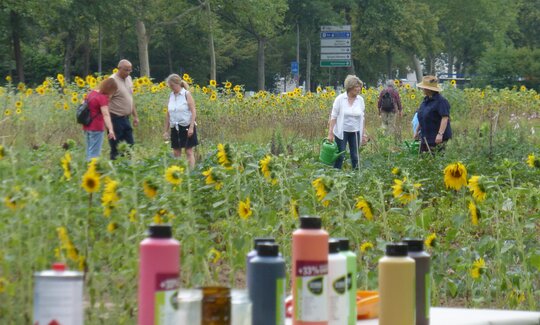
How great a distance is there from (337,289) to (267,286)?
28cm

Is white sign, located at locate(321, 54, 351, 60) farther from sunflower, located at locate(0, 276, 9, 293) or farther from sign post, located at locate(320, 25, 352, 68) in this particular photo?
sunflower, located at locate(0, 276, 9, 293)

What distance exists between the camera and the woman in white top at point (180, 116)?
46.2 ft

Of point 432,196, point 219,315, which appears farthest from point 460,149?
point 219,315

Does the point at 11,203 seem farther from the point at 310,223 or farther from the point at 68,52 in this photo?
the point at 68,52

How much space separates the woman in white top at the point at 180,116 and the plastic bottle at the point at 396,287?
10.2 meters

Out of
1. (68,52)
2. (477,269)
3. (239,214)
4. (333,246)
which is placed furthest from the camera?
(68,52)

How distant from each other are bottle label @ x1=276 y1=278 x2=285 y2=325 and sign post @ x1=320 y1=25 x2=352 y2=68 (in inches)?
1117

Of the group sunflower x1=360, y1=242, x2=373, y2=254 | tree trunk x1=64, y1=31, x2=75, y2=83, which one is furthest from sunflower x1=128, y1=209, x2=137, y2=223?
tree trunk x1=64, y1=31, x2=75, y2=83

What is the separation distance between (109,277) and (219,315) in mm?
1637

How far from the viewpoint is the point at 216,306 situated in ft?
10.9

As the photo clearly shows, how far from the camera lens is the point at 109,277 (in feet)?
16.0

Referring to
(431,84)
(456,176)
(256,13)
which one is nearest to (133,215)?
(456,176)

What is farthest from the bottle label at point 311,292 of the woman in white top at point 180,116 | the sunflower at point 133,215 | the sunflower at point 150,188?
the woman in white top at point 180,116

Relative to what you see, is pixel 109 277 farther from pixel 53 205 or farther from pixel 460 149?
pixel 460 149
